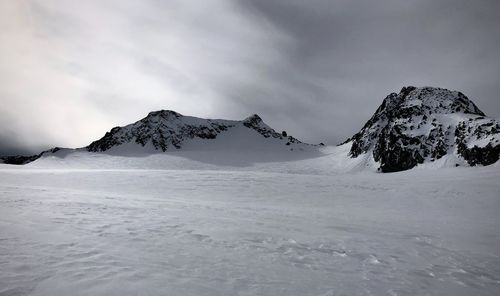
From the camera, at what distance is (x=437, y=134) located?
1642 inches

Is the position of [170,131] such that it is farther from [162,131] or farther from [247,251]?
[247,251]

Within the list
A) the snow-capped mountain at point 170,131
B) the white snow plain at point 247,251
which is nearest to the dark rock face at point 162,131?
the snow-capped mountain at point 170,131

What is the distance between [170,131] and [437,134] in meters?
83.8

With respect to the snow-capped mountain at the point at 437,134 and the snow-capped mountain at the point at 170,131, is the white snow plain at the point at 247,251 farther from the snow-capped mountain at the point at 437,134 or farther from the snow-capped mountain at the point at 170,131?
the snow-capped mountain at the point at 170,131

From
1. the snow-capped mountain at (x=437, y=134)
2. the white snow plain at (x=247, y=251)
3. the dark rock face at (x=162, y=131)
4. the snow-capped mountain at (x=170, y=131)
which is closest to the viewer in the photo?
the white snow plain at (x=247, y=251)

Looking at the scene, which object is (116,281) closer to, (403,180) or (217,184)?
(217,184)

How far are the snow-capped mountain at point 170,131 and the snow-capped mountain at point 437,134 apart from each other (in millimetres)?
58762

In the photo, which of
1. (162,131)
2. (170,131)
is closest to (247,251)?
(162,131)

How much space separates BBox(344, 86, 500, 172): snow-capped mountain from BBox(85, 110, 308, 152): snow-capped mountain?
5876 centimetres

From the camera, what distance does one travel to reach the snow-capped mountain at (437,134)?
33.1 m

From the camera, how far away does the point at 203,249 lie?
6996mm

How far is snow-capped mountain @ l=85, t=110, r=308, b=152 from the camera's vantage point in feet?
323

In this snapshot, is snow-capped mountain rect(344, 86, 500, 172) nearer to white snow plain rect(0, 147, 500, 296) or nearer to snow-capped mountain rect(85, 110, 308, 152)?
white snow plain rect(0, 147, 500, 296)

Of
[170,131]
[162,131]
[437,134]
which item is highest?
[170,131]
